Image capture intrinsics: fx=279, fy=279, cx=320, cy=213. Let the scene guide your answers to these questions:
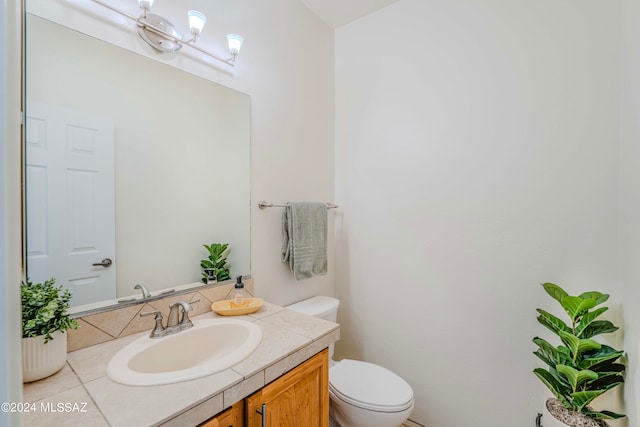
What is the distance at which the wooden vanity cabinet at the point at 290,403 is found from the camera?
0.82 m

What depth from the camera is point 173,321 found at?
110cm

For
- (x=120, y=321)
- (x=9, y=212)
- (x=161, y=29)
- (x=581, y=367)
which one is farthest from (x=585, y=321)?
(x=161, y=29)

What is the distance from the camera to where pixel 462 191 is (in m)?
1.59

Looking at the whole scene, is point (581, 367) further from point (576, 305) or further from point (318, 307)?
point (318, 307)

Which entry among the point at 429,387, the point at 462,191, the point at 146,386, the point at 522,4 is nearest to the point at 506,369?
the point at 429,387

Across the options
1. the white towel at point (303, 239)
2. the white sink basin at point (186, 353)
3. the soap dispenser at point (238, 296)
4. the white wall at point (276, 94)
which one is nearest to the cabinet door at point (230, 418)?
the white sink basin at point (186, 353)

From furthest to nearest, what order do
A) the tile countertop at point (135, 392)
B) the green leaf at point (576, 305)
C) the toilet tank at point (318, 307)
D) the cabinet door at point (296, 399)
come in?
the toilet tank at point (318, 307)
the green leaf at point (576, 305)
the cabinet door at point (296, 399)
the tile countertop at point (135, 392)

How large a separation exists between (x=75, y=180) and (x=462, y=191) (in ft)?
5.85

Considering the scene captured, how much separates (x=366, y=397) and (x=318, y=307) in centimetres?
54

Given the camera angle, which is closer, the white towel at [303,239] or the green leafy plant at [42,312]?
the green leafy plant at [42,312]

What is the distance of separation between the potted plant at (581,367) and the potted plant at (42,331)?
172cm

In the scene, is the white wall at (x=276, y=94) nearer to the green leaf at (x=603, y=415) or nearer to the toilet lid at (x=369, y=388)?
the toilet lid at (x=369, y=388)

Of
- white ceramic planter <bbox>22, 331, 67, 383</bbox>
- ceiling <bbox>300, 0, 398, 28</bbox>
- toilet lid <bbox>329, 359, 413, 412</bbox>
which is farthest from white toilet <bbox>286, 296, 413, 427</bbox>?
ceiling <bbox>300, 0, 398, 28</bbox>

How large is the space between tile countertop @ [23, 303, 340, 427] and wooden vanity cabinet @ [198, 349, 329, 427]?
4 centimetres
